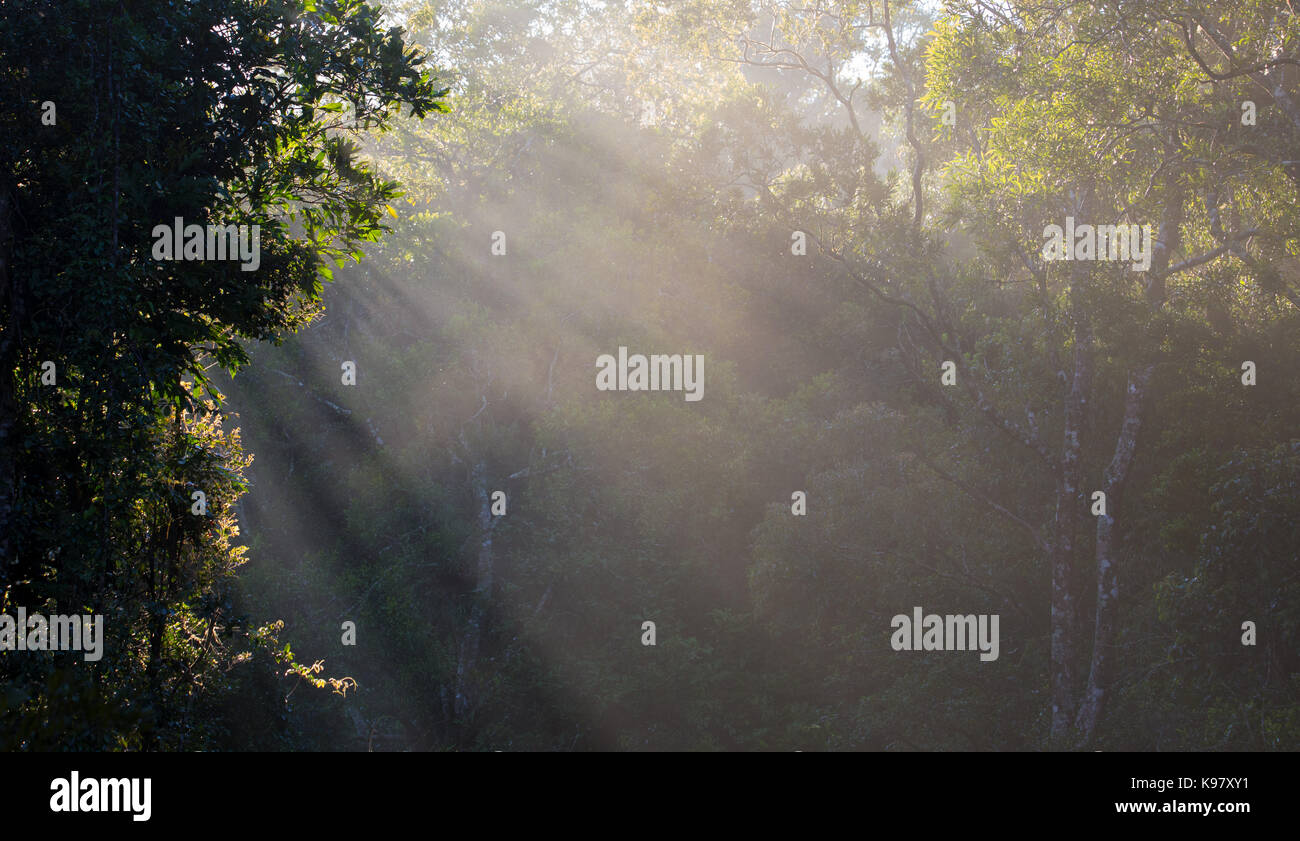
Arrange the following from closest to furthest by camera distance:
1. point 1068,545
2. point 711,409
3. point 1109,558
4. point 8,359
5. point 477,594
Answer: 1. point 8,359
2. point 1109,558
3. point 1068,545
4. point 477,594
5. point 711,409

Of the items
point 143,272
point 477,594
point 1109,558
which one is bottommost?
point 477,594

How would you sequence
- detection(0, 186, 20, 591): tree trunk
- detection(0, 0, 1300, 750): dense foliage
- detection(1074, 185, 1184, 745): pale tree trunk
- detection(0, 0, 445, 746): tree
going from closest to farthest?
detection(0, 0, 445, 746): tree → detection(0, 186, 20, 591): tree trunk → detection(0, 0, 1300, 750): dense foliage → detection(1074, 185, 1184, 745): pale tree trunk

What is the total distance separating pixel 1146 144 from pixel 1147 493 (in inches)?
231

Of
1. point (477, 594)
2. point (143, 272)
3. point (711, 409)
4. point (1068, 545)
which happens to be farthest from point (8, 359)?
point (711, 409)

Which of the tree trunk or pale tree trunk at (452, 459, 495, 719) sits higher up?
the tree trunk

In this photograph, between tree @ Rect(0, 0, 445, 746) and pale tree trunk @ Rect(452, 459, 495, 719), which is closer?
tree @ Rect(0, 0, 445, 746)

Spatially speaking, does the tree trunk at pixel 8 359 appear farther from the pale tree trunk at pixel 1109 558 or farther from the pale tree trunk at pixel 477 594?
the pale tree trunk at pixel 1109 558

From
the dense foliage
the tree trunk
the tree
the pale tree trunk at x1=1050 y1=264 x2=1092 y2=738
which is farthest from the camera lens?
the pale tree trunk at x1=1050 y1=264 x2=1092 y2=738

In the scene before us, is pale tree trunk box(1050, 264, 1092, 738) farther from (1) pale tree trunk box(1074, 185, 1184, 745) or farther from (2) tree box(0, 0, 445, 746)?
(2) tree box(0, 0, 445, 746)

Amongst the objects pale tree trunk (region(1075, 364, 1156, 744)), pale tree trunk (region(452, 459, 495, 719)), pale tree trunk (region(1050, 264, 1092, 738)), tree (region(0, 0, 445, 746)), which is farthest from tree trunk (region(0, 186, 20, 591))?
pale tree trunk (region(1075, 364, 1156, 744))

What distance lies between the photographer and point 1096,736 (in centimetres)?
1488

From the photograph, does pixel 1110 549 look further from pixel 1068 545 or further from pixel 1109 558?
pixel 1068 545

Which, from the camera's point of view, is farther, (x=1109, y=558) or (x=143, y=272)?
(x=1109, y=558)

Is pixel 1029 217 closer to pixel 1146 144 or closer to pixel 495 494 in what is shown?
pixel 1146 144
